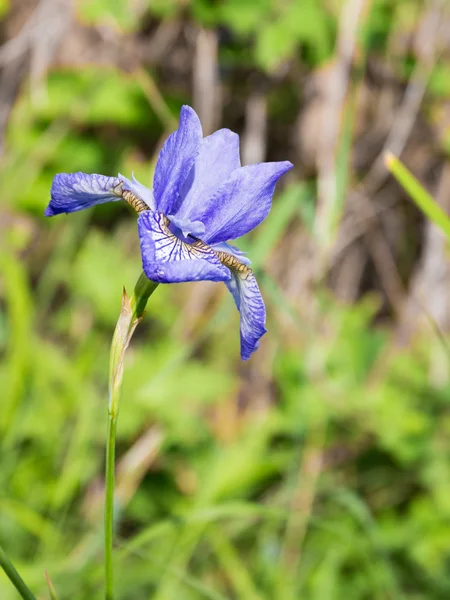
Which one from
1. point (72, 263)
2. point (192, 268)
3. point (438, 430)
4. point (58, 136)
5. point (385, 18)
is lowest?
point (438, 430)

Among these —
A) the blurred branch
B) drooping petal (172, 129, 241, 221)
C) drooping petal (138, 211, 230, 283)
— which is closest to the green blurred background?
the blurred branch

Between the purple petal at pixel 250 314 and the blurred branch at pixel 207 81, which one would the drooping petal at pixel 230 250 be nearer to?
the purple petal at pixel 250 314

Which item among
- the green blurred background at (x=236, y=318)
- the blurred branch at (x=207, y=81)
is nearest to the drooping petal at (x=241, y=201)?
the green blurred background at (x=236, y=318)

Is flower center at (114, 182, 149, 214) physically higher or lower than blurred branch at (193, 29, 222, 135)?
lower

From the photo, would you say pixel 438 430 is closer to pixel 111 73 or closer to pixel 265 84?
pixel 265 84

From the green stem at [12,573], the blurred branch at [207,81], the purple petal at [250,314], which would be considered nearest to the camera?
the green stem at [12,573]

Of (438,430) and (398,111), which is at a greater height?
(398,111)

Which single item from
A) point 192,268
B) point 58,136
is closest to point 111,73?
point 58,136

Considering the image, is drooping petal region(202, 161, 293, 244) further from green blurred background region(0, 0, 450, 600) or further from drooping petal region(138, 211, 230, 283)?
green blurred background region(0, 0, 450, 600)
